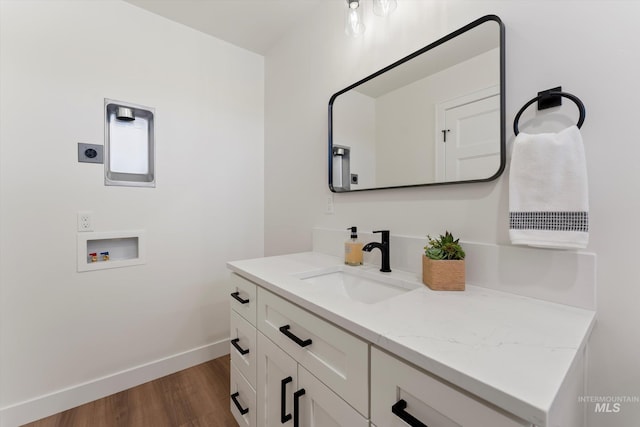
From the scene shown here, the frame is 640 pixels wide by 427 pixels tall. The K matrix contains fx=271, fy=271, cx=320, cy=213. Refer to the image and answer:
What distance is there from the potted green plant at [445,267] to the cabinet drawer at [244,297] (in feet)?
2.39

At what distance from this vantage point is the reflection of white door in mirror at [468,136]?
94 centimetres

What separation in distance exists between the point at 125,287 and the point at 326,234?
135 centimetres

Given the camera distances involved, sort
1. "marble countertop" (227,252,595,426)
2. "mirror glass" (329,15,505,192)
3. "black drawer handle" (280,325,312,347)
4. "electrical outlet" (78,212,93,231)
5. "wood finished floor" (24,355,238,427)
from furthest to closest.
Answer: "electrical outlet" (78,212,93,231) → "wood finished floor" (24,355,238,427) → "mirror glass" (329,15,505,192) → "black drawer handle" (280,325,312,347) → "marble countertop" (227,252,595,426)

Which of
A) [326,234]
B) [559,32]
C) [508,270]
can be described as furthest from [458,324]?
[326,234]

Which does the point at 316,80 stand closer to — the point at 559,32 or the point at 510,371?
the point at 559,32

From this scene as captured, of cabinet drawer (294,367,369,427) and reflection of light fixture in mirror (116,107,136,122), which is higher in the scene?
reflection of light fixture in mirror (116,107,136,122)

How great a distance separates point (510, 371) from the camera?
0.47 m

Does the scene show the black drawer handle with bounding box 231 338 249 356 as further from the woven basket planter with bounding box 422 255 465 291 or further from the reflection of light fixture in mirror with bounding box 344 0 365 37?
the reflection of light fixture in mirror with bounding box 344 0 365 37

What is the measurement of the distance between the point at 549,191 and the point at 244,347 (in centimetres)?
135

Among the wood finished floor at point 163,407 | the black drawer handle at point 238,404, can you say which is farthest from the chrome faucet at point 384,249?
the wood finished floor at point 163,407

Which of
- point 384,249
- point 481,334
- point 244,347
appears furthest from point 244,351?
point 481,334

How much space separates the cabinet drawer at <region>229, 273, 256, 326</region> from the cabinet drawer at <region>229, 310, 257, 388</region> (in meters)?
0.04

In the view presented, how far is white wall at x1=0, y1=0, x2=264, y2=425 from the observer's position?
1.44 metres

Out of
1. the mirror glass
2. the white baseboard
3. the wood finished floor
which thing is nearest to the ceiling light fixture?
the mirror glass
